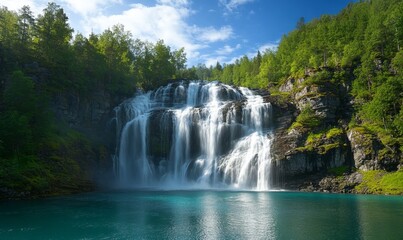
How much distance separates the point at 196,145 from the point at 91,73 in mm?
25169

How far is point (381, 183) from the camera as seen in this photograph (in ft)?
135

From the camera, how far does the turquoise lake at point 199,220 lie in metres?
19.0

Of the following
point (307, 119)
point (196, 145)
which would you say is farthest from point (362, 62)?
point (196, 145)

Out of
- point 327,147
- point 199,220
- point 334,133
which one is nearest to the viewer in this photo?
point 199,220

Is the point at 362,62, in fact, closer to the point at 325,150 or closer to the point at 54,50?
the point at 325,150

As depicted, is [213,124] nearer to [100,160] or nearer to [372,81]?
[100,160]

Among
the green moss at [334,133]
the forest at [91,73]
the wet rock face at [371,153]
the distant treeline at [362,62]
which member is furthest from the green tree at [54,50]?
the wet rock face at [371,153]

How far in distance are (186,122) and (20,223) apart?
1481 inches

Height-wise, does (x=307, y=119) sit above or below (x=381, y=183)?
above

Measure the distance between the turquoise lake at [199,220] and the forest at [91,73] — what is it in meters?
8.08

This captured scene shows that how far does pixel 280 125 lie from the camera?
183ft

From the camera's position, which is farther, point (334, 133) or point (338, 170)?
point (334, 133)

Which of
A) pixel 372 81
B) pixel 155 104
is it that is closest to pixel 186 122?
pixel 155 104

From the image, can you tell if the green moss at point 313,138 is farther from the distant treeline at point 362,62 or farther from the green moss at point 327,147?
the distant treeline at point 362,62
